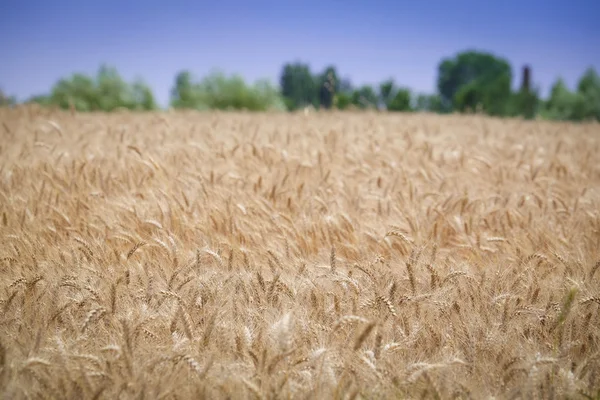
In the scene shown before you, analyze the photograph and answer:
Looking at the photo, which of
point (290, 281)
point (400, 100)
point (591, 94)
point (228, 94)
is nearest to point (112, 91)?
point (228, 94)

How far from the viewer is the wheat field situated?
163 centimetres

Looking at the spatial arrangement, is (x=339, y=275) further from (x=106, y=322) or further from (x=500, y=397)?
(x=106, y=322)

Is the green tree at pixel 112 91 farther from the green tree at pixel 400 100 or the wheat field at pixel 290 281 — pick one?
the wheat field at pixel 290 281

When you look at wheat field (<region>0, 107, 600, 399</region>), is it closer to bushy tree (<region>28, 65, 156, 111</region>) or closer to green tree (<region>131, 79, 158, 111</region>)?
→ bushy tree (<region>28, 65, 156, 111</region>)

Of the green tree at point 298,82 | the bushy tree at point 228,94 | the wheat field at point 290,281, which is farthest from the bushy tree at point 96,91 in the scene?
the green tree at point 298,82

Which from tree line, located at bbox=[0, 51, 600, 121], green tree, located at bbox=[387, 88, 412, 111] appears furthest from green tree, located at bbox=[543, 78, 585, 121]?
green tree, located at bbox=[387, 88, 412, 111]

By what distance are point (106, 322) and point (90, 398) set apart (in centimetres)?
56

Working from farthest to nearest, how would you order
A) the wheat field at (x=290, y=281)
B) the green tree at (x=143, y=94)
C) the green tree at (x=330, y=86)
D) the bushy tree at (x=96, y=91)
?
the green tree at (x=143, y=94)
the bushy tree at (x=96, y=91)
the green tree at (x=330, y=86)
the wheat field at (x=290, y=281)

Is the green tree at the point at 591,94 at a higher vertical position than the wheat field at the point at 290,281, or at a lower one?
higher

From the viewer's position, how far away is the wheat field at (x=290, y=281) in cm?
163

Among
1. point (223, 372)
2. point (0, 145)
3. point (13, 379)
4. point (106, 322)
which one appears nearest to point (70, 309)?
point (106, 322)

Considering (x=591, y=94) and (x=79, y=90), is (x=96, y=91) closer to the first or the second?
(x=79, y=90)

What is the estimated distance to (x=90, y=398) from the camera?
1.49 meters

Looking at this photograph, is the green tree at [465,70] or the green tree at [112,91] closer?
the green tree at [112,91]
